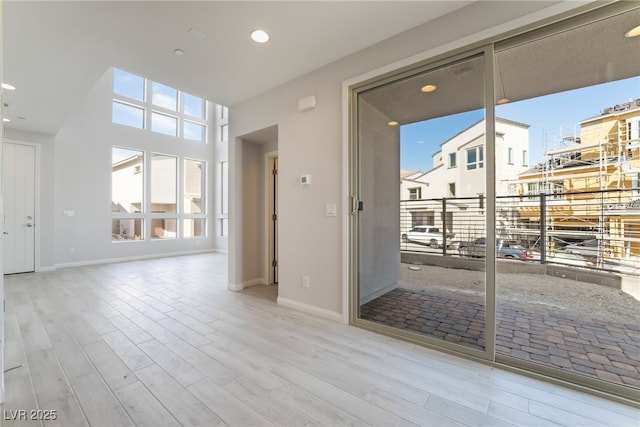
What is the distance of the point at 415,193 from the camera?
2.77m

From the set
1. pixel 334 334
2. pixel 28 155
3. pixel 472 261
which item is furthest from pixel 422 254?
pixel 28 155

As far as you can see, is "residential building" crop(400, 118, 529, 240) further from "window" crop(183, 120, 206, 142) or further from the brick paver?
"window" crop(183, 120, 206, 142)

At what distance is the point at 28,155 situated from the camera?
5.25 meters

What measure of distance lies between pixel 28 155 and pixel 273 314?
237 inches

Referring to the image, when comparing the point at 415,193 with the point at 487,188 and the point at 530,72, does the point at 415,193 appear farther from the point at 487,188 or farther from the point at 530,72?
the point at 530,72

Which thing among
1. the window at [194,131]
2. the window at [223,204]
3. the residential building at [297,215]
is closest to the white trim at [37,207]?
the residential building at [297,215]

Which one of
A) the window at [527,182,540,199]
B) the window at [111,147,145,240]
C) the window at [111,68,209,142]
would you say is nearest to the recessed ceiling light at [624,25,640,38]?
the window at [527,182,540,199]

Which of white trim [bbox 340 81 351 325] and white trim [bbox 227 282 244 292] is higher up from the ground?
white trim [bbox 340 81 351 325]

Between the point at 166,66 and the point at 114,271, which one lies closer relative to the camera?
the point at 166,66

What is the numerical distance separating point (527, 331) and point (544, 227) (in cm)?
110

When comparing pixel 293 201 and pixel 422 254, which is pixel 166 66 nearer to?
pixel 293 201

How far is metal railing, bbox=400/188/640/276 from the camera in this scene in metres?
2.25

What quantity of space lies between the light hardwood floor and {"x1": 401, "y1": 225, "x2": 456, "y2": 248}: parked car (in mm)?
1015

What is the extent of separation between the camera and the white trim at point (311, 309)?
2.88 metres
